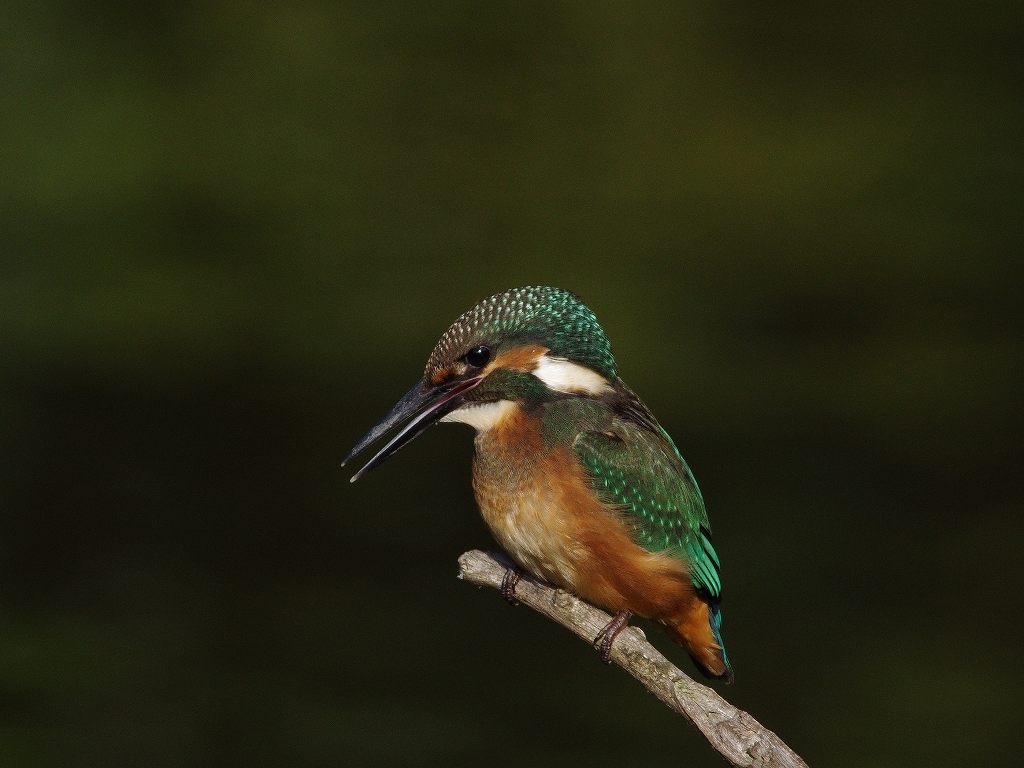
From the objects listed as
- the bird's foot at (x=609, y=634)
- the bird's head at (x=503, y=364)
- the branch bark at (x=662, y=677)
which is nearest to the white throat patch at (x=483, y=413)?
the bird's head at (x=503, y=364)

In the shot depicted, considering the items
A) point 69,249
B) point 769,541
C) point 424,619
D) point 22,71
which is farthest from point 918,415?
point 22,71

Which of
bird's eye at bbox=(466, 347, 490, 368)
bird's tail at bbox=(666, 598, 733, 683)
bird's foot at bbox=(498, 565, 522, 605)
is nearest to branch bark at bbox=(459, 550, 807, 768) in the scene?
bird's foot at bbox=(498, 565, 522, 605)

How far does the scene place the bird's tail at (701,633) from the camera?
2457mm

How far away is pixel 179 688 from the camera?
5.34 metres

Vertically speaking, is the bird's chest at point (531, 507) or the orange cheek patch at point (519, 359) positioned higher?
the orange cheek patch at point (519, 359)

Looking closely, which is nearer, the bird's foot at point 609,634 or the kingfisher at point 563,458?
the bird's foot at point 609,634

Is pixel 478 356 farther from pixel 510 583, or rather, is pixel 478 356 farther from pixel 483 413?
pixel 510 583

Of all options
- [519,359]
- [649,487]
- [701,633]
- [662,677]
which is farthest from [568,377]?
[662,677]

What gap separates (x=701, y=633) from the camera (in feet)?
8.14

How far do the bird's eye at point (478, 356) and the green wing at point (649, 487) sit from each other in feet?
0.73

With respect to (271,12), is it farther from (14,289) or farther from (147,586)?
(147,586)

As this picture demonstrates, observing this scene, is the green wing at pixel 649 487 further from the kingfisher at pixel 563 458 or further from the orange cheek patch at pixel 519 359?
the orange cheek patch at pixel 519 359

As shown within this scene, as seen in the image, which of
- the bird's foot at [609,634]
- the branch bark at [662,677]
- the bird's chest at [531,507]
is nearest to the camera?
the branch bark at [662,677]

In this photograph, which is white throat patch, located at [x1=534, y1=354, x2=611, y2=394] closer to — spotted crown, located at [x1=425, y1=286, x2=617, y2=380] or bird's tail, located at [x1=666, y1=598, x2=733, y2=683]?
spotted crown, located at [x1=425, y1=286, x2=617, y2=380]
